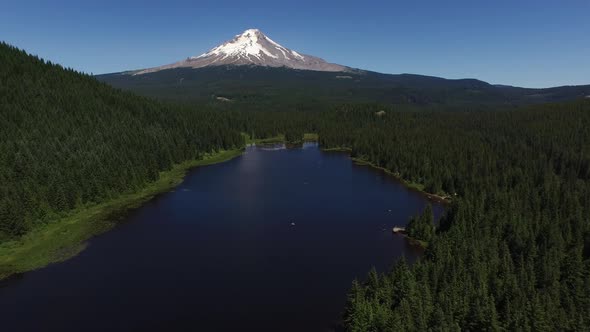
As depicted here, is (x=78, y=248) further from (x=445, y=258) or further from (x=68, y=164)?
(x=445, y=258)

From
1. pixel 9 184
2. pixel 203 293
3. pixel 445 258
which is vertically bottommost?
pixel 203 293

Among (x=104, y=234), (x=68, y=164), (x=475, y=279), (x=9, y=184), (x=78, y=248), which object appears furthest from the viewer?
(x=68, y=164)

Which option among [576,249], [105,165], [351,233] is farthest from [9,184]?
[576,249]

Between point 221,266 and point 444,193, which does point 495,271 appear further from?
point 444,193

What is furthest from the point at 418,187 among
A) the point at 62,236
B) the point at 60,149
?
the point at 60,149

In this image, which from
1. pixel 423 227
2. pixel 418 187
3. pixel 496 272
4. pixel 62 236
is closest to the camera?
pixel 496 272

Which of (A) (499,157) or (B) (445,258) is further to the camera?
(A) (499,157)
